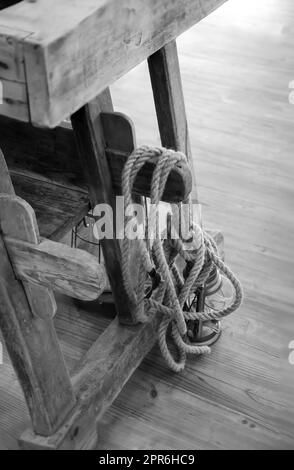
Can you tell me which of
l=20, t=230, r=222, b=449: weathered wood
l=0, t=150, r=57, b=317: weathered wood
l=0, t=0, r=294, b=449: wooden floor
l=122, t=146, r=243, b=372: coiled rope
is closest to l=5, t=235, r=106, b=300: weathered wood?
l=0, t=150, r=57, b=317: weathered wood

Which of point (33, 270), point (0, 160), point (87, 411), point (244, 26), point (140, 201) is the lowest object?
point (244, 26)

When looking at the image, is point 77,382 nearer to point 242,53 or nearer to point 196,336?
point 196,336

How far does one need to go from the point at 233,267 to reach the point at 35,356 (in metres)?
0.91

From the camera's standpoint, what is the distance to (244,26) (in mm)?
3822

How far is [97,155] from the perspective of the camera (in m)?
1.43

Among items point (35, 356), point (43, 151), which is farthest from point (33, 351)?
point (43, 151)

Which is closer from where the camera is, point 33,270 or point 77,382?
point 33,270

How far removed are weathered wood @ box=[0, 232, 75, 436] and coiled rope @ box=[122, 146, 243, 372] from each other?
26cm

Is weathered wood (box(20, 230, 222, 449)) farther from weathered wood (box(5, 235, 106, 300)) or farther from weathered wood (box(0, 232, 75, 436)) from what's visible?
weathered wood (box(5, 235, 106, 300))

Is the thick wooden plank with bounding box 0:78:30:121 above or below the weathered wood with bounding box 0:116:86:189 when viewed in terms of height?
above

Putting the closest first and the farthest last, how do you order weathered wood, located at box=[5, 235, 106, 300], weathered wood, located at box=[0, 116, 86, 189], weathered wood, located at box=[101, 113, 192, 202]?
weathered wood, located at box=[5, 235, 106, 300] → weathered wood, located at box=[101, 113, 192, 202] → weathered wood, located at box=[0, 116, 86, 189]

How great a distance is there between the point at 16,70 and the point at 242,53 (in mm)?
2701

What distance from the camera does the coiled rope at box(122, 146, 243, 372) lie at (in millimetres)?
1398

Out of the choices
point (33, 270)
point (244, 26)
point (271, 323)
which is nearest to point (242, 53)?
point (244, 26)
